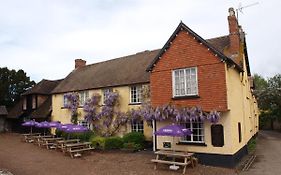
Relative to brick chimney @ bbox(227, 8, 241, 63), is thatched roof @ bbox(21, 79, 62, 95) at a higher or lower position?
lower

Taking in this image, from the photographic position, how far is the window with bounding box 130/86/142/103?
23978mm

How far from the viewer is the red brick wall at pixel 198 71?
1614cm

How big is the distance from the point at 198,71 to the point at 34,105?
25.4 m

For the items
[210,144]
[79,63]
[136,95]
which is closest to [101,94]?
[136,95]

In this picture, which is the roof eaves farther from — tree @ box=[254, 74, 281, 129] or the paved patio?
tree @ box=[254, 74, 281, 129]

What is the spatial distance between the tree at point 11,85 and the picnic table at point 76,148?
2393 cm

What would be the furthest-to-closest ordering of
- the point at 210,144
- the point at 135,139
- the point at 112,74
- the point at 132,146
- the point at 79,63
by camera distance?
the point at 79,63, the point at 112,74, the point at 135,139, the point at 132,146, the point at 210,144

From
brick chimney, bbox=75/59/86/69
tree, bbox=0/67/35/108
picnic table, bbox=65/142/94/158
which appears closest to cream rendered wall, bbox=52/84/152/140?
picnic table, bbox=65/142/94/158

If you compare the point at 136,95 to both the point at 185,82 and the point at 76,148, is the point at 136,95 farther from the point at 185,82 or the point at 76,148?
the point at 185,82

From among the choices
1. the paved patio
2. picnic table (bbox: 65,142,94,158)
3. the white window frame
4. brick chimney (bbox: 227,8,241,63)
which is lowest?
the paved patio

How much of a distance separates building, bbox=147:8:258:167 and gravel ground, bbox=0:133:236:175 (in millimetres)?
1324

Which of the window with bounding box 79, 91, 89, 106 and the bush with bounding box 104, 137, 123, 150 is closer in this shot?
the bush with bounding box 104, 137, 123, 150

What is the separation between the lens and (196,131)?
16984 millimetres

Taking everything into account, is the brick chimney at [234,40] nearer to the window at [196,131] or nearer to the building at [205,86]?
the building at [205,86]
